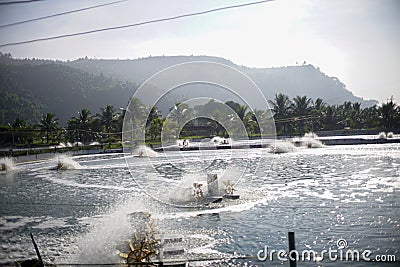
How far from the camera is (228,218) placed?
Answer: 9500mm

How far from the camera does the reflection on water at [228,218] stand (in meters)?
7.34

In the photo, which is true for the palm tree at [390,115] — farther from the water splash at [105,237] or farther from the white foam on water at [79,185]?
the water splash at [105,237]

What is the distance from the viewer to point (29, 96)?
119 metres

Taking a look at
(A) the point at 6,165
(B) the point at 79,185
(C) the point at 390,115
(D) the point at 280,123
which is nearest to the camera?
(B) the point at 79,185

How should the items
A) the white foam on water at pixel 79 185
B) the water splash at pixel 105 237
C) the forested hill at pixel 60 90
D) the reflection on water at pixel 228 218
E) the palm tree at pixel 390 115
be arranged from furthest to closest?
the forested hill at pixel 60 90
the palm tree at pixel 390 115
the white foam on water at pixel 79 185
the reflection on water at pixel 228 218
the water splash at pixel 105 237

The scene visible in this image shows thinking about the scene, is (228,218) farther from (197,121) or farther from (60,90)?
(60,90)

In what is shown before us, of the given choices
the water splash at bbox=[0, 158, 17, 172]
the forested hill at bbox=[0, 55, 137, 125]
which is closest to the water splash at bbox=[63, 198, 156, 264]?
the water splash at bbox=[0, 158, 17, 172]

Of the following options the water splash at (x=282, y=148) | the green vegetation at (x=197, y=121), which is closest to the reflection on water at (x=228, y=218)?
the green vegetation at (x=197, y=121)

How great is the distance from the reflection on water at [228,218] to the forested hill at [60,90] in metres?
99.0

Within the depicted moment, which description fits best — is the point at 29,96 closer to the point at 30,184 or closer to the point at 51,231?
the point at 30,184

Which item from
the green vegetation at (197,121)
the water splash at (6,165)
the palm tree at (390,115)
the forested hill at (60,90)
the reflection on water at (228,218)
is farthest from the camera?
the forested hill at (60,90)

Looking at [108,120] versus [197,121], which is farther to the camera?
[108,120]

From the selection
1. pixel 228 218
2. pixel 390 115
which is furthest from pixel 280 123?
pixel 228 218

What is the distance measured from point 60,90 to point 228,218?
137109 millimetres
